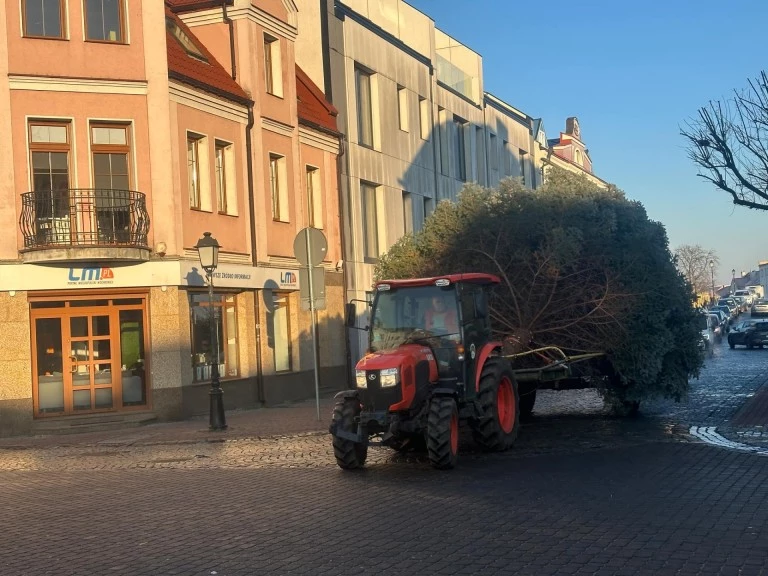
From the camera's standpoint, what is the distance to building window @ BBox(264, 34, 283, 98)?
89.1 feet

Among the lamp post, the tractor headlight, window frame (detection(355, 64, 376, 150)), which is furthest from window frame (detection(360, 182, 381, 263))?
the tractor headlight

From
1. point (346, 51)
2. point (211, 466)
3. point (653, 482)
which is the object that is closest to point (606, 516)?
point (653, 482)

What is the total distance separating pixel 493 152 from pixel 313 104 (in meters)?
19.4

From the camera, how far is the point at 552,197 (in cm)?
1717

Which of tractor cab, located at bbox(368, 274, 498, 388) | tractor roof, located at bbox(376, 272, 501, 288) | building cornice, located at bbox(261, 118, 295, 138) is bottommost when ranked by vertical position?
tractor cab, located at bbox(368, 274, 498, 388)

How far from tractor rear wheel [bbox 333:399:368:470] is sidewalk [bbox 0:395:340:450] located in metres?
5.32

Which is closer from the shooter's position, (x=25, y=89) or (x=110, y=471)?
(x=110, y=471)

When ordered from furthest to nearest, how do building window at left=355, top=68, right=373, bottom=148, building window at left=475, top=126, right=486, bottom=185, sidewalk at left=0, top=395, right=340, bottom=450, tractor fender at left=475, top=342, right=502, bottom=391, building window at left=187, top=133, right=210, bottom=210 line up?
building window at left=475, top=126, right=486, bottom=185, building window at left=355, top=68, right=373, bottom=148, building window at left=187, top=133, right=210, bottom=210, sidewalk at left=0, top=395, right=340, bottom=450, tractor fender at left=475, top=342, right=502, bottom=391

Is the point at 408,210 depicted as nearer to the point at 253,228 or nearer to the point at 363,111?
the point at 363,111

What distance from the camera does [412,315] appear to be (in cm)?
1407

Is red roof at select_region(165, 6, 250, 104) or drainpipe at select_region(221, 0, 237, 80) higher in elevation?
drainpipe at select_region(221, 0, 237, 80)

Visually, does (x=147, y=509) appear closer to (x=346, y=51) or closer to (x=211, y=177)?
(x=211, y=177)

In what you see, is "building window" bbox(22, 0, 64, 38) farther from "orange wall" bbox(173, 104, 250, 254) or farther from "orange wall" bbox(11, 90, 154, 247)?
"orange wall" bbox(173, 104, 250, 254)

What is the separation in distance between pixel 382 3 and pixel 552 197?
74.8ft
